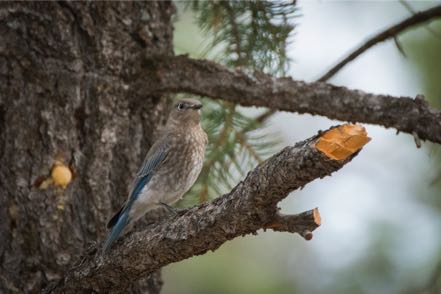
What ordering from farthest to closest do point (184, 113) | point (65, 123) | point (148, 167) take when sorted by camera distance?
point (184, 113), point (148, 167), point (65, 123)

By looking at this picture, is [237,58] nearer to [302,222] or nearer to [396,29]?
[396,29]

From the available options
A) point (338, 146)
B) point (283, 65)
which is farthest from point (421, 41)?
point (338, 146)

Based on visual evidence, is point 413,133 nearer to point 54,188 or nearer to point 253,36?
point 253,36

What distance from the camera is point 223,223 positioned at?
10.9 ft

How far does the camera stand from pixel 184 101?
212 inches

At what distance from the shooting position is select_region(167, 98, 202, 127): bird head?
5.33 metres

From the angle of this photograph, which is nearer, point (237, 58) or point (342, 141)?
point (342, 141)

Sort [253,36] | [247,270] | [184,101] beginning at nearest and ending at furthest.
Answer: [253,36], [184,101], [247,270]

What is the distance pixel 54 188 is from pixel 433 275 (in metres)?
2.09

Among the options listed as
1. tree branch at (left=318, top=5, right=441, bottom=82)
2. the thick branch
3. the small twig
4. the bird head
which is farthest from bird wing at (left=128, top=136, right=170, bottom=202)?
the small twig

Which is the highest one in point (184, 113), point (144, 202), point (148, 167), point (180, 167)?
point (184, 113)

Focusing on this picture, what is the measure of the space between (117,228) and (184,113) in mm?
1439

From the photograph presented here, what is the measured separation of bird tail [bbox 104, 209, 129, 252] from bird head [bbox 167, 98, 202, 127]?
1021 mm

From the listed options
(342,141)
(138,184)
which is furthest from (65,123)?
(342,141)
